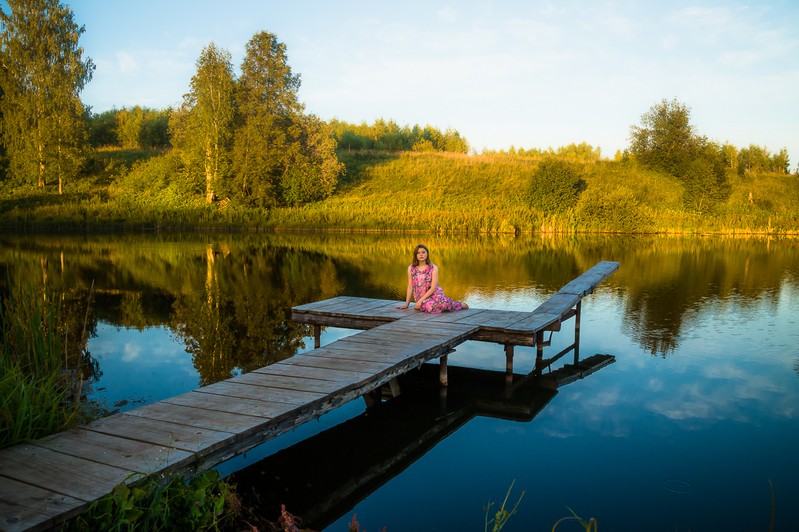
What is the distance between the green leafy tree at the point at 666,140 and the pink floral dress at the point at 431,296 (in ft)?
122

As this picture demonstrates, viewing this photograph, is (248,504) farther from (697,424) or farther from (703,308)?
(703,308)

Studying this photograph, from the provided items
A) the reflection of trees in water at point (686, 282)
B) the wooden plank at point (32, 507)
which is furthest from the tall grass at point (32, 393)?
the reflection of trees in water at point (686, 282)

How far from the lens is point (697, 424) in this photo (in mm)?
6207

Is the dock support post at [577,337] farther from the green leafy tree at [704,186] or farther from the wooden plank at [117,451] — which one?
the green leafy tree at [704,186]

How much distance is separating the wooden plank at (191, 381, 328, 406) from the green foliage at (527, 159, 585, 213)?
101 ft

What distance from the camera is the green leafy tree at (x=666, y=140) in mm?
41656

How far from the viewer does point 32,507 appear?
9.87 ft

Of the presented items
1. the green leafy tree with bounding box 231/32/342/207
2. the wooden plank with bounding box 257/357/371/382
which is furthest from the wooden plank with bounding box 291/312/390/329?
the green leafy tree with bounding box 231/32/342/207

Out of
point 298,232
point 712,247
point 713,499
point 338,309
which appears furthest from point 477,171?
point 713,499

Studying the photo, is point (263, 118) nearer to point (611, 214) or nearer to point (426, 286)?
point (611, 214)

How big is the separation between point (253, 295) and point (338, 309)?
520cm

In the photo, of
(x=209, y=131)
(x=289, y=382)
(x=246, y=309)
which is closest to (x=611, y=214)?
(x=209, y=131)

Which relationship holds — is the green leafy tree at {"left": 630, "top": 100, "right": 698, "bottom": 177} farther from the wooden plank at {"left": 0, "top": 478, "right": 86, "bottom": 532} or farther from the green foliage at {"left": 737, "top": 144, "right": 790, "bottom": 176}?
the wooden plank at {"left": 0, "top": 478, "right": 86, "bottom": 532}

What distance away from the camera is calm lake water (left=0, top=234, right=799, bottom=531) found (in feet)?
15.3
